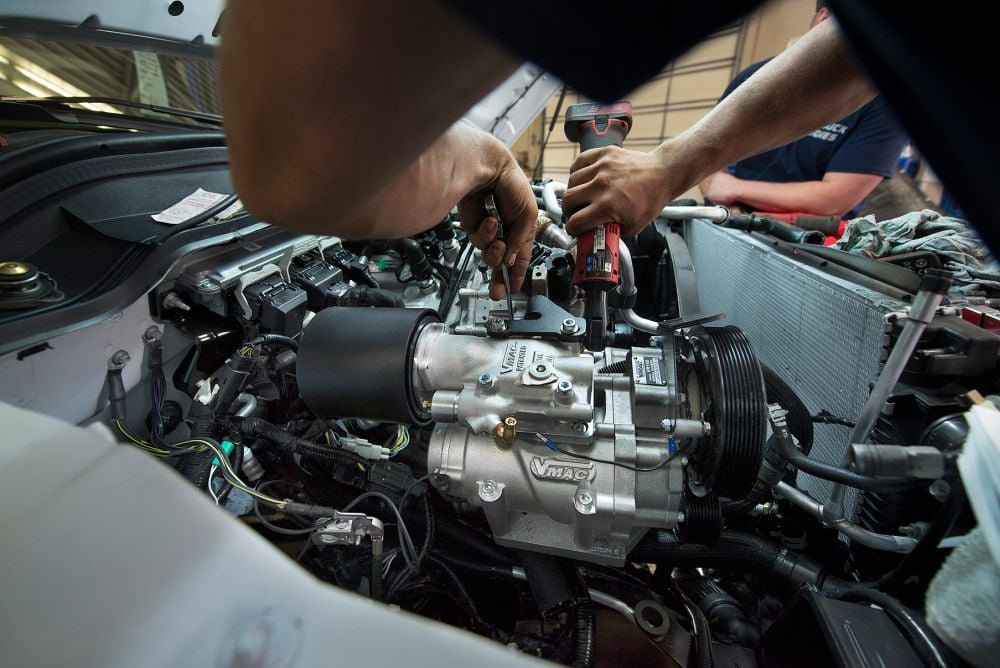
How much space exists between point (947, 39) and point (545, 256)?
114cm

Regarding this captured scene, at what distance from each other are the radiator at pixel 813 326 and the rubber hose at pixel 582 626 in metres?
0.65

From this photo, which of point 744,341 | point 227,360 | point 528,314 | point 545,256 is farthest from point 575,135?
point 227,360

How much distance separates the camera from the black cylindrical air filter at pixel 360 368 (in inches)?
35.9

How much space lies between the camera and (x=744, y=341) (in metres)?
0.87

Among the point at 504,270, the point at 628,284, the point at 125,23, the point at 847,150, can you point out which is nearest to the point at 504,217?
the point at 504,270

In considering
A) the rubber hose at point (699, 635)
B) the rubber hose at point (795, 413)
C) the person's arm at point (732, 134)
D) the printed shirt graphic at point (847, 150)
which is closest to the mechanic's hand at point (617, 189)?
the person's arm at point (732, 134)

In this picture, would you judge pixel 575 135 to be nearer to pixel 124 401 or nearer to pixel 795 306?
pixel 795 306

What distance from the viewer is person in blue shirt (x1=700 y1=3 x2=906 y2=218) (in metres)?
2.28

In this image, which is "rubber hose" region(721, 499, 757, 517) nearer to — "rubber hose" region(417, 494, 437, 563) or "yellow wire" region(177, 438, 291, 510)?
"rubber hose" region(417, 494, 437, 563)

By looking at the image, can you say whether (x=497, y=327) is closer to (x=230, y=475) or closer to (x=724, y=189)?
(x=230, y=475)

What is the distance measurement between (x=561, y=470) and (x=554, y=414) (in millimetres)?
134

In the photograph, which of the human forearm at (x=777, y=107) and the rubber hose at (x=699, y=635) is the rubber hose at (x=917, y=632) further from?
the human forearm at (x=777, y=107)

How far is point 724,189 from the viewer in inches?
108

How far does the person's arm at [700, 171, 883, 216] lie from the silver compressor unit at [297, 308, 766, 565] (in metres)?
1.88
